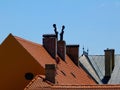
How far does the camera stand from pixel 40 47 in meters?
50.1

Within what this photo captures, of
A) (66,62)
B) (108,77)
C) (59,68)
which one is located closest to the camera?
(59,68)

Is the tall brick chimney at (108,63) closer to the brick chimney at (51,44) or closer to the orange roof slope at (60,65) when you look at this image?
the orange roof slope at (60,65)

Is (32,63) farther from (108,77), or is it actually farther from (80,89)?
(108,77)

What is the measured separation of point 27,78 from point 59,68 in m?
5.76

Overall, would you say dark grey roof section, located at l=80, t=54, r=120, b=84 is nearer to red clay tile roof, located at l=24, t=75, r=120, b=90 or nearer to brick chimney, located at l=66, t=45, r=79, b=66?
brick chimney, located at l=66, t=45, r=79, b=66

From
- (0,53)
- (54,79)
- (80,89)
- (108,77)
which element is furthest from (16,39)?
(108,77)

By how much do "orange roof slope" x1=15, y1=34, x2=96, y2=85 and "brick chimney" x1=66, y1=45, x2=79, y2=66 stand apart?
3.65 metres

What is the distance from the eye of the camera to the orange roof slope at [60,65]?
1769 inches

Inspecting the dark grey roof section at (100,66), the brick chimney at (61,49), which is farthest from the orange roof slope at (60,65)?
the dark grey roof section at (100,66)

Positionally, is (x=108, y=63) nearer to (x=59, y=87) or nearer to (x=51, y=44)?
(x=51, y=44)

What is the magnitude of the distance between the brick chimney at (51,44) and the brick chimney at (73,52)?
8841mm

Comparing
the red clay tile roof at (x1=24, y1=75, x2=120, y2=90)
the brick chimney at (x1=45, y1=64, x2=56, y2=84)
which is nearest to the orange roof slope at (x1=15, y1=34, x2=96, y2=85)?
the brick chimney at (x1=45, y1=64, x2=56, y2=84)

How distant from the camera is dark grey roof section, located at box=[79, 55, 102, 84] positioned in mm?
66088

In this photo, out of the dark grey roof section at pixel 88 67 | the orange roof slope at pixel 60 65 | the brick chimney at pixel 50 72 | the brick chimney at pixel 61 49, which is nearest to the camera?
the brick chimney at pixel 50 72
